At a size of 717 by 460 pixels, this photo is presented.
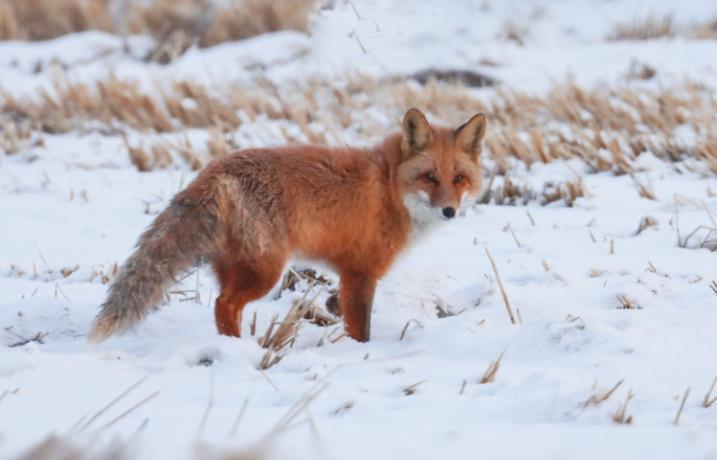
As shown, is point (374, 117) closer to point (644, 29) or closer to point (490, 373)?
point (490, 373)

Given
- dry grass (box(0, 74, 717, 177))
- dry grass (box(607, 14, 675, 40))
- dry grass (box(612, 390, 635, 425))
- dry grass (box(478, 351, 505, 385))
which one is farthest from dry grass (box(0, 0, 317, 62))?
dry grass (box(612, 390, 635, 425))

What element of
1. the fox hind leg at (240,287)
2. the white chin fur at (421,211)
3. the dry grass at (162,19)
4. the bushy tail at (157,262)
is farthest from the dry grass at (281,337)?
the dry grass at (162,19)

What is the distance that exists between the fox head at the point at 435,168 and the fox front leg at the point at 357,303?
0.50m

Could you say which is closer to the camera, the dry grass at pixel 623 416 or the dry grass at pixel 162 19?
the dry grass at pixel 623 416

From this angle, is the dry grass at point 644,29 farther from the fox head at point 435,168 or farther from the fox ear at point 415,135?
the fox ear at point 415,135

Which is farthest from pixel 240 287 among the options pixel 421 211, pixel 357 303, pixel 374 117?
pixel 374 117

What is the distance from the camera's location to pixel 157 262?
413 cm

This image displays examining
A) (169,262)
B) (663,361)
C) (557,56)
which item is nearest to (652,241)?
(663,361)

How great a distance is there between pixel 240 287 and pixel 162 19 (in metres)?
13.5

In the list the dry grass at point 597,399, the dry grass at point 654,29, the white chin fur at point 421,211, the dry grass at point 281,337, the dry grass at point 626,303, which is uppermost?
the white chin fur at point 421,211

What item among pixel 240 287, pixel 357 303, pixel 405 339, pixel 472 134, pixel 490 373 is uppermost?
pixel 472 134

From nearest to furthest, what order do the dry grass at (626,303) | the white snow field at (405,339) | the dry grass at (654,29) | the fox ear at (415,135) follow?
the white snow field at (405,339) < the dry grass at (626,303) < the fox ear at (415,135) < the dry grass at (654,29)

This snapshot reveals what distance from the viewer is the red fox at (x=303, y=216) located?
164 inches

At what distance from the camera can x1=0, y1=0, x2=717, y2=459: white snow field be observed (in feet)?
8.68
